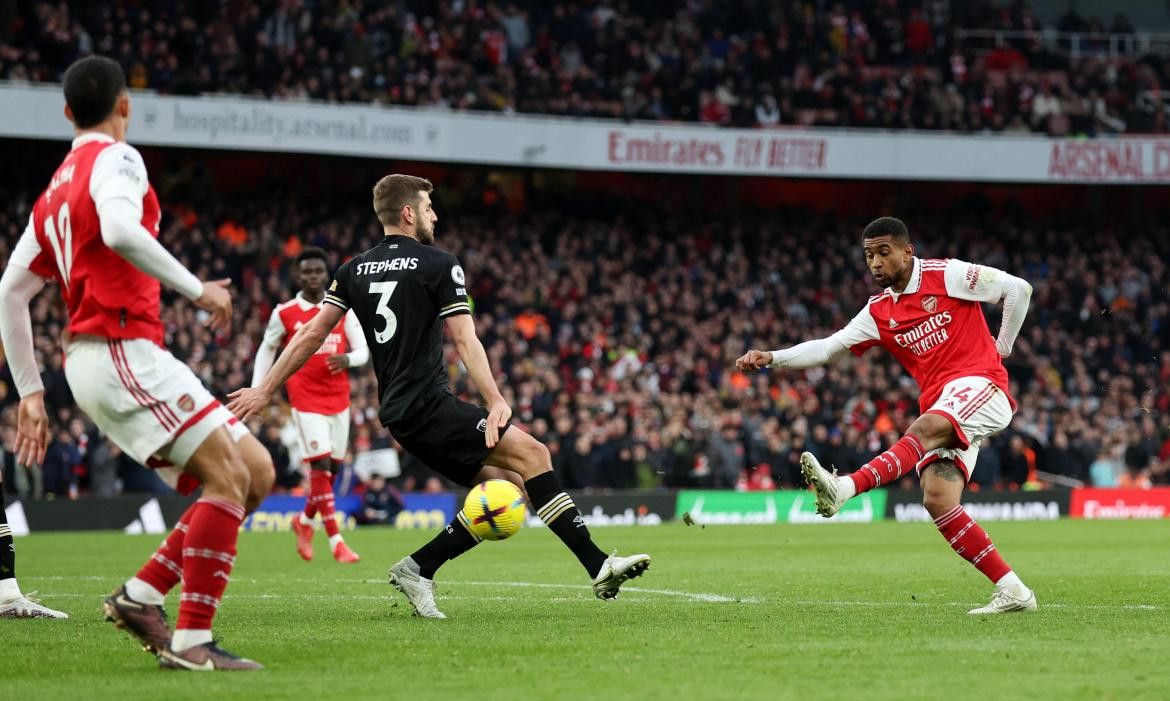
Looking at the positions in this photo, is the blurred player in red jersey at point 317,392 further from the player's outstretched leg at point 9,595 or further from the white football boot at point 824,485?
the white football boot at point 824,485

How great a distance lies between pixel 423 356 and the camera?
8.37 meters

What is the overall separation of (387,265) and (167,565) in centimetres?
234

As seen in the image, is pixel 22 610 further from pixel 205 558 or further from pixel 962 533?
pixel 962 533

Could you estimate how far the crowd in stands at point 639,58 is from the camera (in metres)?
29.8

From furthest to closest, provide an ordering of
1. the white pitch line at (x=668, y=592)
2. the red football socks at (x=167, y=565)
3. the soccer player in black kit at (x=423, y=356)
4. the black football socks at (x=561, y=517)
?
the white pitch line at (x=668, y=592)
the black football socks at (x=561, y=517)
the soccer player in black kit at (x=423, y=356)
the red football socks at (x=167, y=565)

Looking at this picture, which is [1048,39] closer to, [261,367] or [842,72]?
[842,72]

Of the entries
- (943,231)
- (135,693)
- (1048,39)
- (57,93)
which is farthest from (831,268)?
(135,693)

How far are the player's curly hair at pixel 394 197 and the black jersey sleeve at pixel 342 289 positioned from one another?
0.33 m

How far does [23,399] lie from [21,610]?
2.75 m

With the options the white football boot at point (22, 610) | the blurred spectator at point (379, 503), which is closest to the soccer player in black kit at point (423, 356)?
the white football boot at point (22, 610)

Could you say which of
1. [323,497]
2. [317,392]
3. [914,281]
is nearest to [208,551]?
[914,281]

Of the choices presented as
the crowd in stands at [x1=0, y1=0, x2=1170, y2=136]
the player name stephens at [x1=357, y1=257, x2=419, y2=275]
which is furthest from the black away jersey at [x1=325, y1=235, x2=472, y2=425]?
the crowd in stands at [x1=0, y1=0, x2=1170, y2=136]

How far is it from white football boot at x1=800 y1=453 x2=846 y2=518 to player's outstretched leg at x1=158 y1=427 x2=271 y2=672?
3.45 metres

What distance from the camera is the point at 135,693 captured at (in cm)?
572
